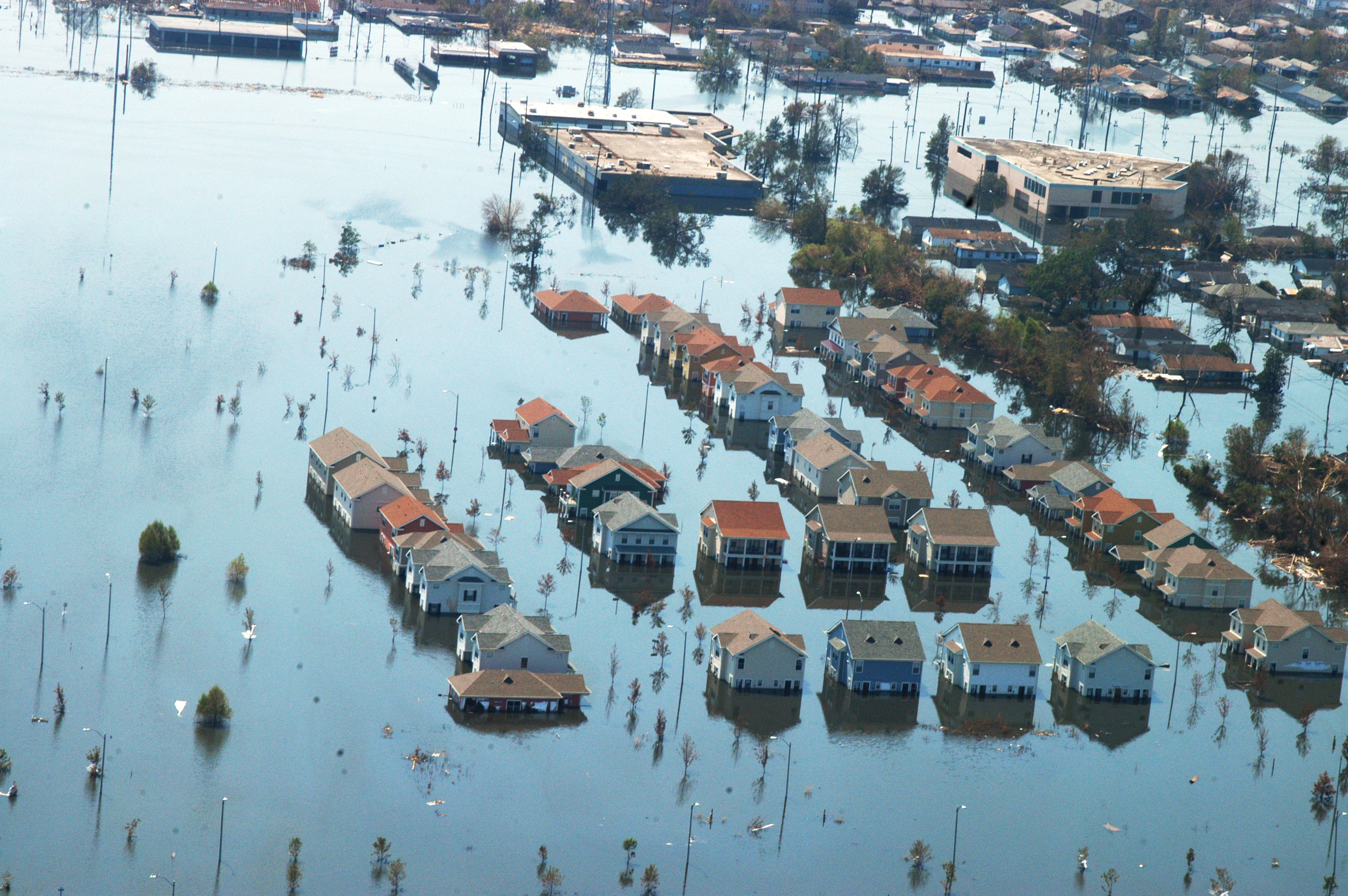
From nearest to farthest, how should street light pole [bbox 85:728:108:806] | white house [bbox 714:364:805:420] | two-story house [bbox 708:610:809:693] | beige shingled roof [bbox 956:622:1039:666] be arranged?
street light pole [bbox 85:728:108:806], two-story house [bbox 708:610:809:693], beige shingled roof [bbox 956:622:1039:666], white house [bbox 714:364:805:420]

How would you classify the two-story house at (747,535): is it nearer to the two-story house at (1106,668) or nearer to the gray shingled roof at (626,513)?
the gray shingled roof at (626,513)

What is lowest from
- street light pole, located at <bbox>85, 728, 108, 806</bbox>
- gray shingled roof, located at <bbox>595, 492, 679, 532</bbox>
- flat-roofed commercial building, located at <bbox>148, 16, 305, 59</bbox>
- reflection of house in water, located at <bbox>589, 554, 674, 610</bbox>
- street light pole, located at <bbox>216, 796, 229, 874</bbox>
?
street light pole, located at <bbox>216, 796, 229, 874</bbox>

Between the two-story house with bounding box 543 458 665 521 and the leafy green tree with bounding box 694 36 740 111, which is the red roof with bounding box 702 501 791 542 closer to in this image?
the two-story house with bounding box 543 458 665 521

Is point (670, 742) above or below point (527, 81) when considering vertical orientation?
below

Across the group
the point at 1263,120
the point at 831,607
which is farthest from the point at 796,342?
the point at 1263,120

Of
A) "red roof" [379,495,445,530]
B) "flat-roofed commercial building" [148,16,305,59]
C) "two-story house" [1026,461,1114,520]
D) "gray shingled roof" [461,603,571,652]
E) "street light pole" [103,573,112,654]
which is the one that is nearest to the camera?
"gray shingled roof" [461,603,571,652]

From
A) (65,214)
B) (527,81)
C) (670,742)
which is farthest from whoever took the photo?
(527,81)

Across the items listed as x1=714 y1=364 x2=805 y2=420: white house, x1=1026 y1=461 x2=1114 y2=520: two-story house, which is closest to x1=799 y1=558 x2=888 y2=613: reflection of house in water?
x1=1026 y1=461 x2=1114 y2=520: two-story house

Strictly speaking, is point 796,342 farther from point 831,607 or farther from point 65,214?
point 65,214
